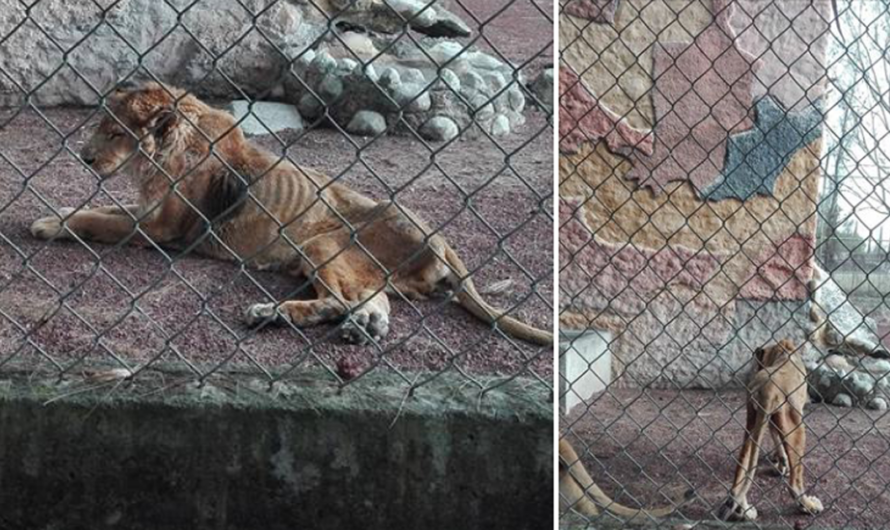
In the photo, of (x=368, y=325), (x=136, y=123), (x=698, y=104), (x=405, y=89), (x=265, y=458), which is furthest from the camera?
(x=405, y=89)

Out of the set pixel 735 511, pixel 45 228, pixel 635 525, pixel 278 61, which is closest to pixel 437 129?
pixel 278 61

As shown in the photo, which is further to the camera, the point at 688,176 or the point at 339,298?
the point at 688,176

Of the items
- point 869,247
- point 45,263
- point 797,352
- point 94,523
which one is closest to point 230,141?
point 45,263

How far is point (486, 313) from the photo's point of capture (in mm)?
3660

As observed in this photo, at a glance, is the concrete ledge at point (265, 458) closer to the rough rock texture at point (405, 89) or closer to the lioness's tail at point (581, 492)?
the lioness's tail at point (581, 492)

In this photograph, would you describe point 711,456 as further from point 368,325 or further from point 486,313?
point 368,325

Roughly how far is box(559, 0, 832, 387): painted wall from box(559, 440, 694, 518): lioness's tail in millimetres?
1709

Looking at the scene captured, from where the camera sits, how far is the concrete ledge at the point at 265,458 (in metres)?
2.28

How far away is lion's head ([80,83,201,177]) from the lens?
12.8ft

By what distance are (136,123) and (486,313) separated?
1441 millimetres

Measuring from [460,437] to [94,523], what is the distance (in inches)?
31.3

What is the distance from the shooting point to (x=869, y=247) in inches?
258

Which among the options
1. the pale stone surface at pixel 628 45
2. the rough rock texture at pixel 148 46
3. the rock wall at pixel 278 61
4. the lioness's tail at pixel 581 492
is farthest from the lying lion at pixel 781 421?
the rough rock texture at pixel 148 46

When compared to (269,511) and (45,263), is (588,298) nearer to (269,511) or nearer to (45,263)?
(45,263)
